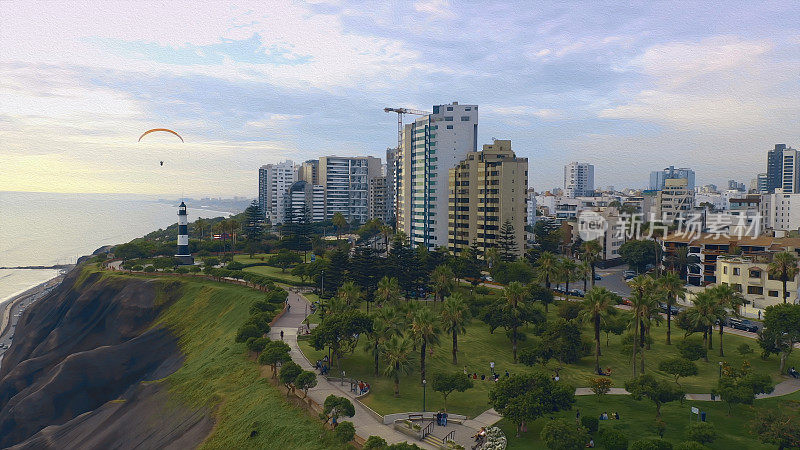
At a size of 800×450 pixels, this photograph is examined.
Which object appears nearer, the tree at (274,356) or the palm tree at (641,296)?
the tree at (274,356)

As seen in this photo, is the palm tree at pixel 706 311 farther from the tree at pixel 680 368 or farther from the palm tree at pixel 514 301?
the palm tree at pixel 514 301

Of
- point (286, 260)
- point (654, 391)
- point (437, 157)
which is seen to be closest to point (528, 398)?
point (654, 391)

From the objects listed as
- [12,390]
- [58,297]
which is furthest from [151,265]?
Answer: [12,390]

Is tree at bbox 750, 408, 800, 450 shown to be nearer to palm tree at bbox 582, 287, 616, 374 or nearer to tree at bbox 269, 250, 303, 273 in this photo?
palm tree at bbox 582, 287, 616, 374

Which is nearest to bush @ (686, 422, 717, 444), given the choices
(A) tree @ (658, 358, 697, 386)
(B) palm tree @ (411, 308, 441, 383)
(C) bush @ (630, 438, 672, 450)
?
(C) bush @ (630, 438, 672, 450)

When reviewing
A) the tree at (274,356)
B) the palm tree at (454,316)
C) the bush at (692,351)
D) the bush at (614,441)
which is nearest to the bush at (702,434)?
the bush at (614,441)
